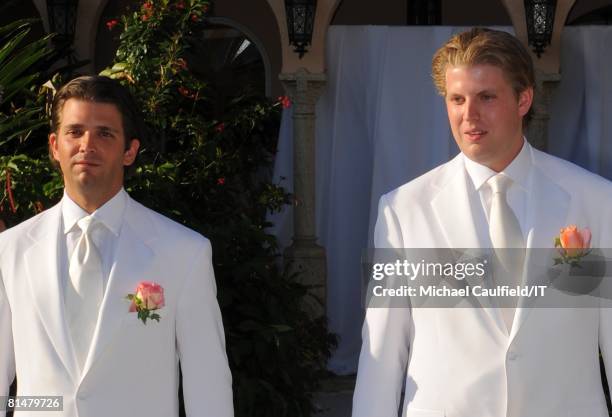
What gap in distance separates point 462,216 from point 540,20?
5.42m

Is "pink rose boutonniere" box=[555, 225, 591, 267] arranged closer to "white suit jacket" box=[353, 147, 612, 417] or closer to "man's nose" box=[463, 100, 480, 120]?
"white suit jacket" box=[353, 147, 612, 417]

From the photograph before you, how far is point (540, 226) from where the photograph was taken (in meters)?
3.26

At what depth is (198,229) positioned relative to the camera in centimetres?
512

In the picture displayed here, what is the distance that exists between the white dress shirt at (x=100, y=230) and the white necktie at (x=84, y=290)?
0.02m

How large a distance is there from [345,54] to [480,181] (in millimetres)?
5600

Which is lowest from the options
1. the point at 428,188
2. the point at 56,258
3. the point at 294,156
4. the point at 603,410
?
the point at 603,410

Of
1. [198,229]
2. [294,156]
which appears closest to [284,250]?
[294,156]

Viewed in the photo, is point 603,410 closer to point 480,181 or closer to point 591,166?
point 480,181

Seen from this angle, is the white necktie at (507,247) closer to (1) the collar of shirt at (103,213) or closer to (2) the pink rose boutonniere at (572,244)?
(2) the pink rose boutonniere at (572,244)

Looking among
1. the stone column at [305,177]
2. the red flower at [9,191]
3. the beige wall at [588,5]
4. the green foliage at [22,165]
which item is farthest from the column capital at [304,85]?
the red flower at [9,191]

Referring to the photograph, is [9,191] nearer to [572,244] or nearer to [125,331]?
[125,331]

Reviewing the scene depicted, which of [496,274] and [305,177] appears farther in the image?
[305,177]

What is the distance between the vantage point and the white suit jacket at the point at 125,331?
10.2 ft

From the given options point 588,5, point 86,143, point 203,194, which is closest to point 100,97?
point 86,143
